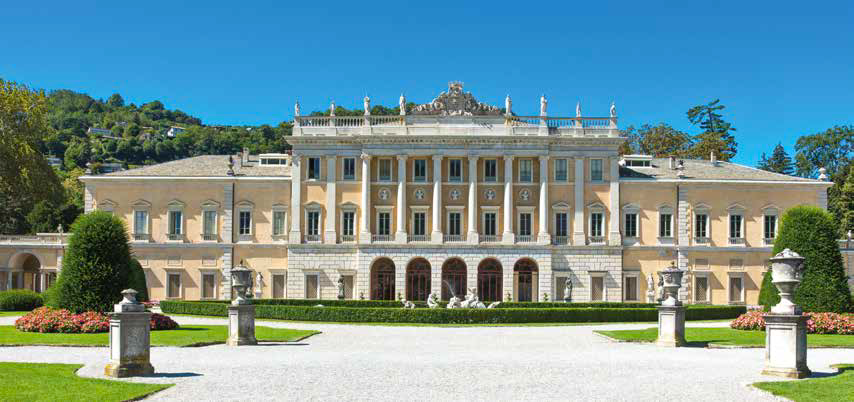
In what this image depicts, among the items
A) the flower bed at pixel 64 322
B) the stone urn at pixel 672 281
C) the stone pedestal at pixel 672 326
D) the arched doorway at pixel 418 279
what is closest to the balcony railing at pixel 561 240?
the arched doorway at pixel 418 279

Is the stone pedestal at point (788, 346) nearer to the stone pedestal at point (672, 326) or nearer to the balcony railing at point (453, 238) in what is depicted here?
the stone pedestal at point (672, 326)

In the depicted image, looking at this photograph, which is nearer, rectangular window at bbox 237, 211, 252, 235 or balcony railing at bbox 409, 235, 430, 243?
balcony railing at bbox 409, 235, 430, 243

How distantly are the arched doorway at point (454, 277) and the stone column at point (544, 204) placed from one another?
5.30 metres

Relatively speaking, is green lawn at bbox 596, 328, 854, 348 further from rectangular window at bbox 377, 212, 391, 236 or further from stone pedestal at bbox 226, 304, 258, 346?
rectangular window at bbox 377, 212, 391, 236

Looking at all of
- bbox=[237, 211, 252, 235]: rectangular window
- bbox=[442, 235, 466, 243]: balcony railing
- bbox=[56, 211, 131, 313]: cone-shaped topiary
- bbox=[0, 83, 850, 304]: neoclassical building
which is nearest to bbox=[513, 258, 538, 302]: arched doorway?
bbox=[0, 83, 850, 304]: neoclassical building

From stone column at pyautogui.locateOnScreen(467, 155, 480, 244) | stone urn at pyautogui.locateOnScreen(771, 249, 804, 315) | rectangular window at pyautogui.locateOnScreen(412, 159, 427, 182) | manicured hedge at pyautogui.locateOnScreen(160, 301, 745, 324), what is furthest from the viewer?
rectangular window at pyautogui.locateOnScreen(412, 159, 427, 182)

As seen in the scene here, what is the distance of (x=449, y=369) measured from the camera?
2122 cm

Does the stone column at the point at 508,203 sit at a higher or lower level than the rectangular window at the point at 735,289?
higher

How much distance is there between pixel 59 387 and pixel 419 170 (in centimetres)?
4301

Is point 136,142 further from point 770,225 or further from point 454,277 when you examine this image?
point 770,225

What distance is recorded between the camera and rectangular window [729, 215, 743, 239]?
192ft

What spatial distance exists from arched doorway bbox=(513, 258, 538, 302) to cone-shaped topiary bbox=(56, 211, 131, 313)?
99.4 ft

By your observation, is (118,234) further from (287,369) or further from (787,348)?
(787,348)

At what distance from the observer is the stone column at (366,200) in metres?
58.2
